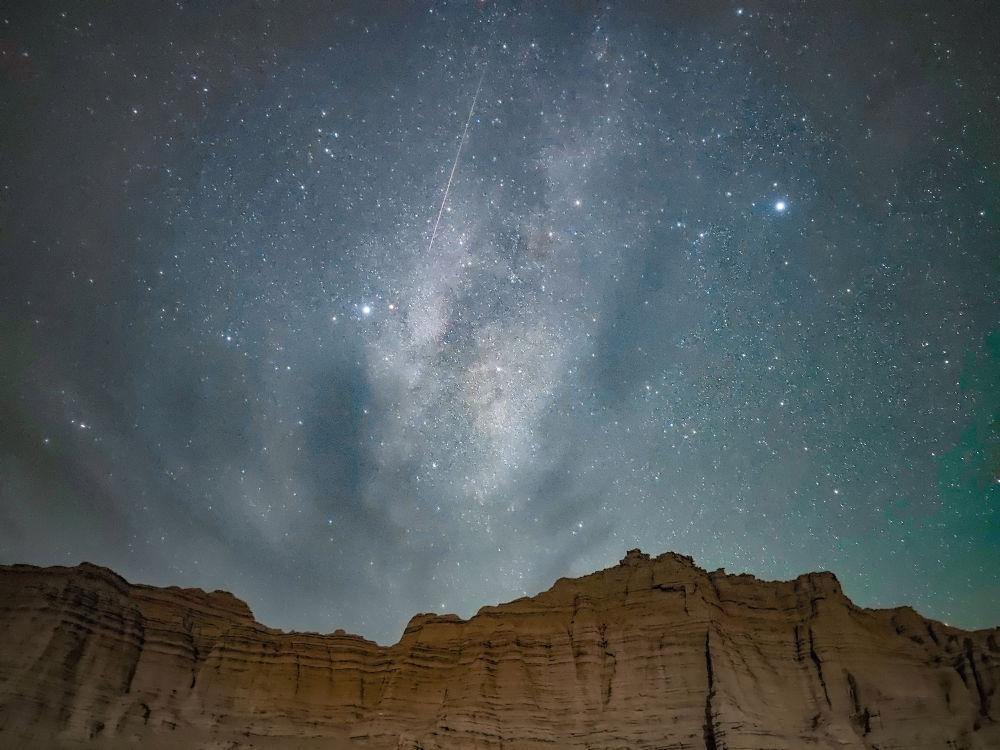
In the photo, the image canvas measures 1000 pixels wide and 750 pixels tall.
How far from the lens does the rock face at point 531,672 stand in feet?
103

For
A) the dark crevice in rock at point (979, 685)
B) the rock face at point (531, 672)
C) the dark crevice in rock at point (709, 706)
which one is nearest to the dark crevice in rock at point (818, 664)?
the rock face at point (531, 672)

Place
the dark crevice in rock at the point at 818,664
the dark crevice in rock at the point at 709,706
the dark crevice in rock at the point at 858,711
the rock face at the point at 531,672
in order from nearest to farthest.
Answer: the dark crevice in rock at the point at 709,706
the dark crevice in rock at the point at 858,711
the rock face at the point at 531,672
the dark crevice in rock at the point at 818,664

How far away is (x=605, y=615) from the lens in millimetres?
40125

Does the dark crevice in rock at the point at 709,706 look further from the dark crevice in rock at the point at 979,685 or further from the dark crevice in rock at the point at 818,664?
the dark crevice in rock at the point at 979,685

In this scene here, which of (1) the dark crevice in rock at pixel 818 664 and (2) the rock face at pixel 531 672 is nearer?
(2) the rock face at pixel 531 672

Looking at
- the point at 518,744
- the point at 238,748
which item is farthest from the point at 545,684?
the point at 238,748

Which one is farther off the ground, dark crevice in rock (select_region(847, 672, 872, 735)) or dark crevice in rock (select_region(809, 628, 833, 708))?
dark crevice in rock (select_region(809, 628, 833, 708))

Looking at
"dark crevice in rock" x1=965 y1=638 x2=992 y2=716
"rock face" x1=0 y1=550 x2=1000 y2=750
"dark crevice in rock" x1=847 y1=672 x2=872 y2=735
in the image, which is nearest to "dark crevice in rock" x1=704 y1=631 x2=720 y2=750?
"rock face" x1=0 y1=550 x2=1000 y2=750

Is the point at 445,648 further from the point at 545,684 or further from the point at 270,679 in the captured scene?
→ the point at 270,679

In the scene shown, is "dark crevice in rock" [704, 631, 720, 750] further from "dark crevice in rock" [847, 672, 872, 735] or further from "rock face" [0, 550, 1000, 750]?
"dark crevice in rock" [847, 672, 872, 735]

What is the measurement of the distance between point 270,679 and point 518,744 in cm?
1835

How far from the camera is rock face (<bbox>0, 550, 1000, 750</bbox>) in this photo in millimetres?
31250

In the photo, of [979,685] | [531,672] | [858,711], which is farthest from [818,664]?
[531,672]

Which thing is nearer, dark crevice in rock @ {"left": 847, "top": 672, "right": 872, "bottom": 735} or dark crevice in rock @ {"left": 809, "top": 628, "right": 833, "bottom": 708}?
dark crevice in rock @ {"left": 847, "top": 672, "right": 872, "bottom": 735}
